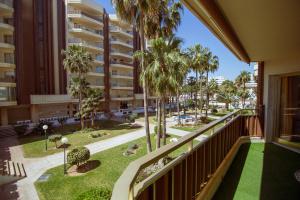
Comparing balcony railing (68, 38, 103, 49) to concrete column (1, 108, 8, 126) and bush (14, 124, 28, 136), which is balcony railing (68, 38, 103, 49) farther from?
bush (14, 124, 28, 136)

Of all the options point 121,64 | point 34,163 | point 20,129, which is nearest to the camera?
point 34,163

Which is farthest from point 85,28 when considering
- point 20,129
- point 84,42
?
point 20,129

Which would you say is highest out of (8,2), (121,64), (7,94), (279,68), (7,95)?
(8,2)

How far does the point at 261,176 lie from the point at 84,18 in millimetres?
40291

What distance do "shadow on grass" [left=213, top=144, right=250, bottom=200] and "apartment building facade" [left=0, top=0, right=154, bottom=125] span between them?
17.9 m

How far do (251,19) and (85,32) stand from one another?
3863 cm

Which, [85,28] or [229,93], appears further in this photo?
[229,93]

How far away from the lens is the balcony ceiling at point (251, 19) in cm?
298

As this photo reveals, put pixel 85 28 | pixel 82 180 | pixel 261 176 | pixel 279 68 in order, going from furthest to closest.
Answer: pixel 85 28
pixel 82 180
pixel 279 68
pixel 261 176

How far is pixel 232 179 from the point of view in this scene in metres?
4.61

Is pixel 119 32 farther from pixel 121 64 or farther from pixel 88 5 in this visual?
pixel 88 5

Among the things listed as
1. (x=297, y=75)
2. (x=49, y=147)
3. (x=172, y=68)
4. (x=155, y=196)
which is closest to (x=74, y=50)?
(x=49, y=147)

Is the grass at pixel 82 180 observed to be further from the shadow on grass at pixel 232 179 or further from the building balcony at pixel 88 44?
the building balcony at pixel 88 44

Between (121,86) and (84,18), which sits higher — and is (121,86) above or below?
below
